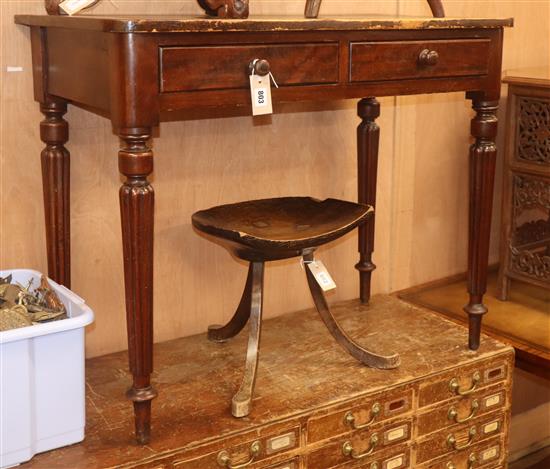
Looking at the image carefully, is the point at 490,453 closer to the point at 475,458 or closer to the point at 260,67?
the point at 475,458

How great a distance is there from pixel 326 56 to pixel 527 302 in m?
1.17

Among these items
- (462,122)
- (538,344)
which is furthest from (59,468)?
(462,122)

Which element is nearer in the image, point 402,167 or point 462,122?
point 402,167

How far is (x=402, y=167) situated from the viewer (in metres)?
2.47

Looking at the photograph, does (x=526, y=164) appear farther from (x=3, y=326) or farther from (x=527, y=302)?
(x=3, y=326)

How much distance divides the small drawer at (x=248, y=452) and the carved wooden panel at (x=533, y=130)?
110 centimetres

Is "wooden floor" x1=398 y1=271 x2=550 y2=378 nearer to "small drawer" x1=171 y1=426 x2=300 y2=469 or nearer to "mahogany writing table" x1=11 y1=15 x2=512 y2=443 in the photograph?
"mahogany writing table" x1=11 y1=15 x2=512 y2=443

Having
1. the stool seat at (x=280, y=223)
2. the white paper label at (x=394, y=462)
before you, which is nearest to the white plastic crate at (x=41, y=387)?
the stool seat at (x=280, y=223)

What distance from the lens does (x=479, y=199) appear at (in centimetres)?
198

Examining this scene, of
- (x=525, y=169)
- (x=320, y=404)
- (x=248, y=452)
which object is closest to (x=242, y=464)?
(x=248, y=452)

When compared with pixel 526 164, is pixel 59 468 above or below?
below

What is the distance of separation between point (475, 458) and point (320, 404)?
1.82 ft


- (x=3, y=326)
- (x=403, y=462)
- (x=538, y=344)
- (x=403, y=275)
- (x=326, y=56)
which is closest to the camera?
(x=3, y=326)

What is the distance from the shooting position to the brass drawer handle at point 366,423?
181cm
